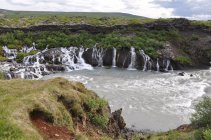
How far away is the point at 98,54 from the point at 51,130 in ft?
163

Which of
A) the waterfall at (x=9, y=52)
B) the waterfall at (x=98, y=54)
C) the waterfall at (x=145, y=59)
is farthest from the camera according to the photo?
the waterfall at (x=98, y=54)

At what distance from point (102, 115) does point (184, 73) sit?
1498 inches

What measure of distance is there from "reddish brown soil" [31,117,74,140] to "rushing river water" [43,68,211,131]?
45.6 ft

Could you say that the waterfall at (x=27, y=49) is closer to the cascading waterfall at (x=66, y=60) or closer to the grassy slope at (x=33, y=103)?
the cascading waterfall at (x=66, y=60)

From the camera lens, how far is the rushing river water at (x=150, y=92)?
112 ft

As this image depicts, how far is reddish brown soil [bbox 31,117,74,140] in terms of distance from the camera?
47.2 feet

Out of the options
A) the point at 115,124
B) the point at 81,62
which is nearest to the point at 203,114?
the point at 115,124

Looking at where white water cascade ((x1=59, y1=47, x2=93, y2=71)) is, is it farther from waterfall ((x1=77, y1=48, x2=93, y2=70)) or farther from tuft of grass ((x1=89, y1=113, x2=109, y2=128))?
tuft of grass ((x1=89, y1=113, x2=109, y2=128))

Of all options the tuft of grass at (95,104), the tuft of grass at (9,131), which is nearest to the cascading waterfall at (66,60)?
the tuft of grass at (95,104)

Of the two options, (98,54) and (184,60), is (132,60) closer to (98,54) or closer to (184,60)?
(98,54)

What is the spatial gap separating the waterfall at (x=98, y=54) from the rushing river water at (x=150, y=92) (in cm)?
430

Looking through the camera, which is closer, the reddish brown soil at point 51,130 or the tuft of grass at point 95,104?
the reddish brown soil at point 51,130

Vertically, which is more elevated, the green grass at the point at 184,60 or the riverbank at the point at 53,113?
the riverbank at the point at 53,113

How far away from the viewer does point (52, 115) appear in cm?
1639
